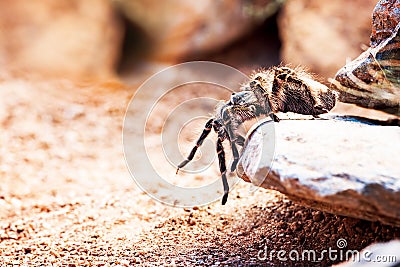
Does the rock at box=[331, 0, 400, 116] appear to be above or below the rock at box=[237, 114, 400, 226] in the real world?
above

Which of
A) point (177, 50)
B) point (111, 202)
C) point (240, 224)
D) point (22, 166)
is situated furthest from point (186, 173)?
point (177, 50)

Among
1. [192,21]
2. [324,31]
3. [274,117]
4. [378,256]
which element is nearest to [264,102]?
[274,117]

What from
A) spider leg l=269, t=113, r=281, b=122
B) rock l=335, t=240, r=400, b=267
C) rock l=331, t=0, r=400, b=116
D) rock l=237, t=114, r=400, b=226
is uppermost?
rock l=331, t=0, r=400, b=116

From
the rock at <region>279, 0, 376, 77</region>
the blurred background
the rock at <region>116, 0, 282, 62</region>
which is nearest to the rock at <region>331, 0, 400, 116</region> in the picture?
the rock at <region>279, 0, 376, 77</region>

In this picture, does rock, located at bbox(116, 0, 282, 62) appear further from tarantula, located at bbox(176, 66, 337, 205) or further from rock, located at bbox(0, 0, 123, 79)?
tarantula, located at bbox(176, 66, 337, 205)

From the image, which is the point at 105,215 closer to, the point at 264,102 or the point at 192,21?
the point at 264,102


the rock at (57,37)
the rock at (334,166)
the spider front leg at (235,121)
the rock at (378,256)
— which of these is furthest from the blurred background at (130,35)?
the rock at (378,256)
